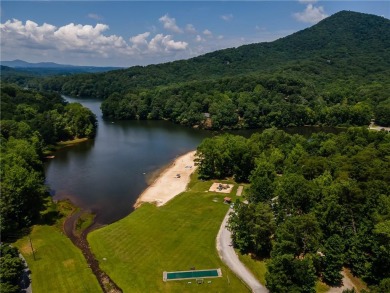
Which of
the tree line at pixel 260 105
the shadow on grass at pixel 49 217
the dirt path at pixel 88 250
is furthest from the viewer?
the tree line at pixel 260 105

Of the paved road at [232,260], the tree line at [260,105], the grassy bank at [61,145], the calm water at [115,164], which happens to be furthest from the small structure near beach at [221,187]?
the tree line at [260,105]

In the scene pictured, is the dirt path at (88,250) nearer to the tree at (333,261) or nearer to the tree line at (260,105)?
the tree at (333,261)

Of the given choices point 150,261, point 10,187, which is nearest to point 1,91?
point 10,187

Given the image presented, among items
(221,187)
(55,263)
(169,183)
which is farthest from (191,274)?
(169,183)

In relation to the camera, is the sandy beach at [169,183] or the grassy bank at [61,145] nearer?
the sandy beach at [169,183]

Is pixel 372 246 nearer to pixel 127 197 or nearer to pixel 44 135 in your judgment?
pixel 127 197

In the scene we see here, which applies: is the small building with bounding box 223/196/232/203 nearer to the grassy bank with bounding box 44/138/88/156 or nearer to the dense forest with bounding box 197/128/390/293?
the dense forest with bounding box 197/128/390/293
